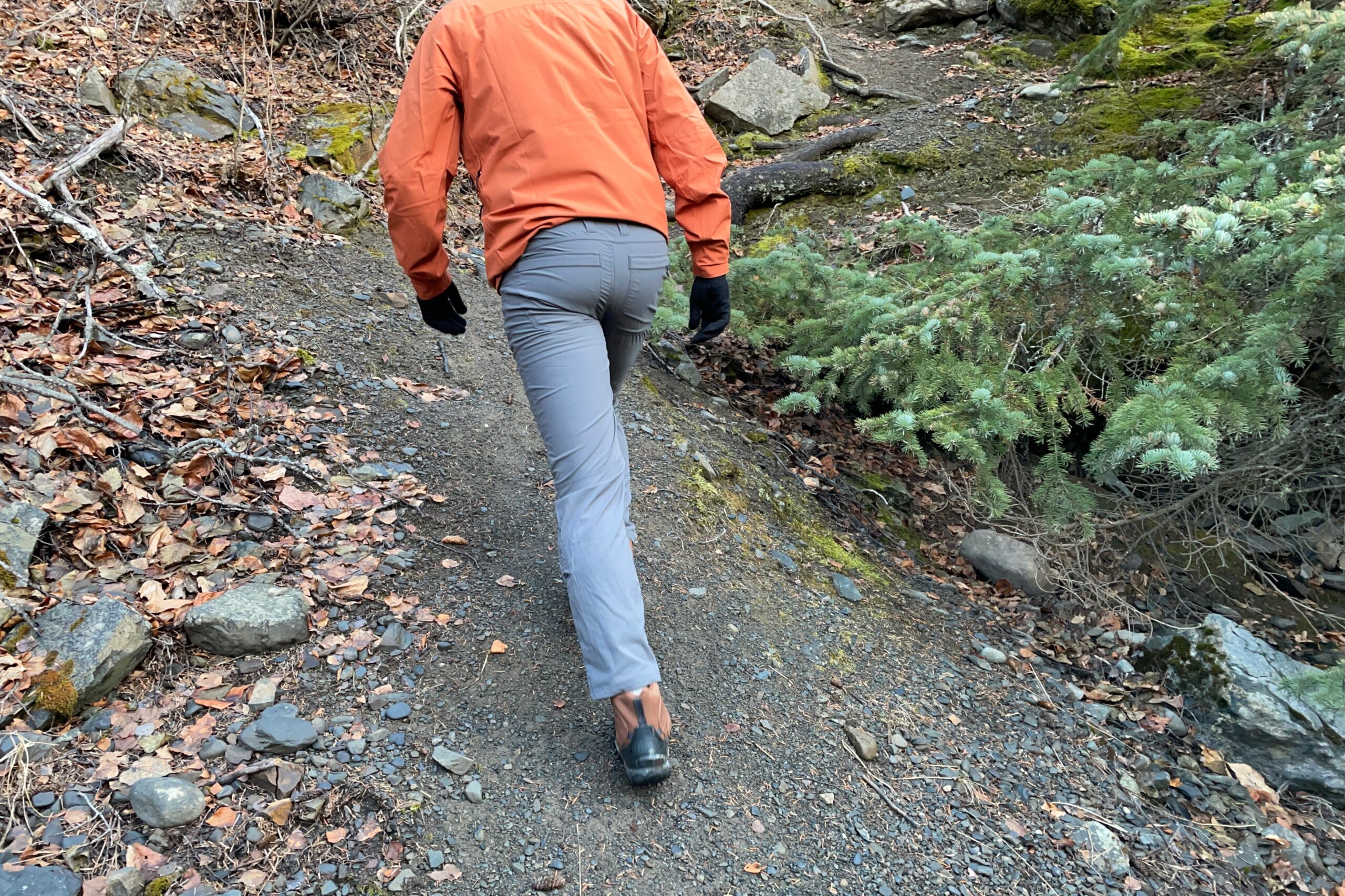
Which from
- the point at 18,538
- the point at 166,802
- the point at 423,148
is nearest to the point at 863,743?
the point at 166,802

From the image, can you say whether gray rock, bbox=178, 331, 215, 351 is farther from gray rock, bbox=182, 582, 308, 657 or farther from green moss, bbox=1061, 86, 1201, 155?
green moss, bbox=1061, 86, 1201, 155

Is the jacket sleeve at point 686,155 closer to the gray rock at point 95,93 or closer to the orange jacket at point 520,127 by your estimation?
the orange jacket at point 520,127

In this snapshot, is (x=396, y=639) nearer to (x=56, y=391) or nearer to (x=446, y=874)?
(x=446, y=874)

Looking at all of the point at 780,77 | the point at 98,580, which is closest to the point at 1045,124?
the point at 780,77

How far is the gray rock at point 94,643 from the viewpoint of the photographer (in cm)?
238

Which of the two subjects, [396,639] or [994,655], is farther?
[994,655]

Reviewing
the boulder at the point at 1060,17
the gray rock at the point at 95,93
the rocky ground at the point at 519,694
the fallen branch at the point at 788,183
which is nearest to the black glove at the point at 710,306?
the rocky ground at the point at 519,694

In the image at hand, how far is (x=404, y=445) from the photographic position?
3949 mm

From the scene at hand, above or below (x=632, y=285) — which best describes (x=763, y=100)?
below

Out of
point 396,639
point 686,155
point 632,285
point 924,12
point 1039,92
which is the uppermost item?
point 924,12

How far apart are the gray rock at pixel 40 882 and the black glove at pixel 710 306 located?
7.98ft

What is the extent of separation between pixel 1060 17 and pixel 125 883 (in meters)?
13.4

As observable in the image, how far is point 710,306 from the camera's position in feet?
9.67

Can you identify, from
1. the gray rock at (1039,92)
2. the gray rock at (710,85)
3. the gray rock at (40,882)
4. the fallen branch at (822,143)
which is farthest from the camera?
the gray rock at (710,85)
